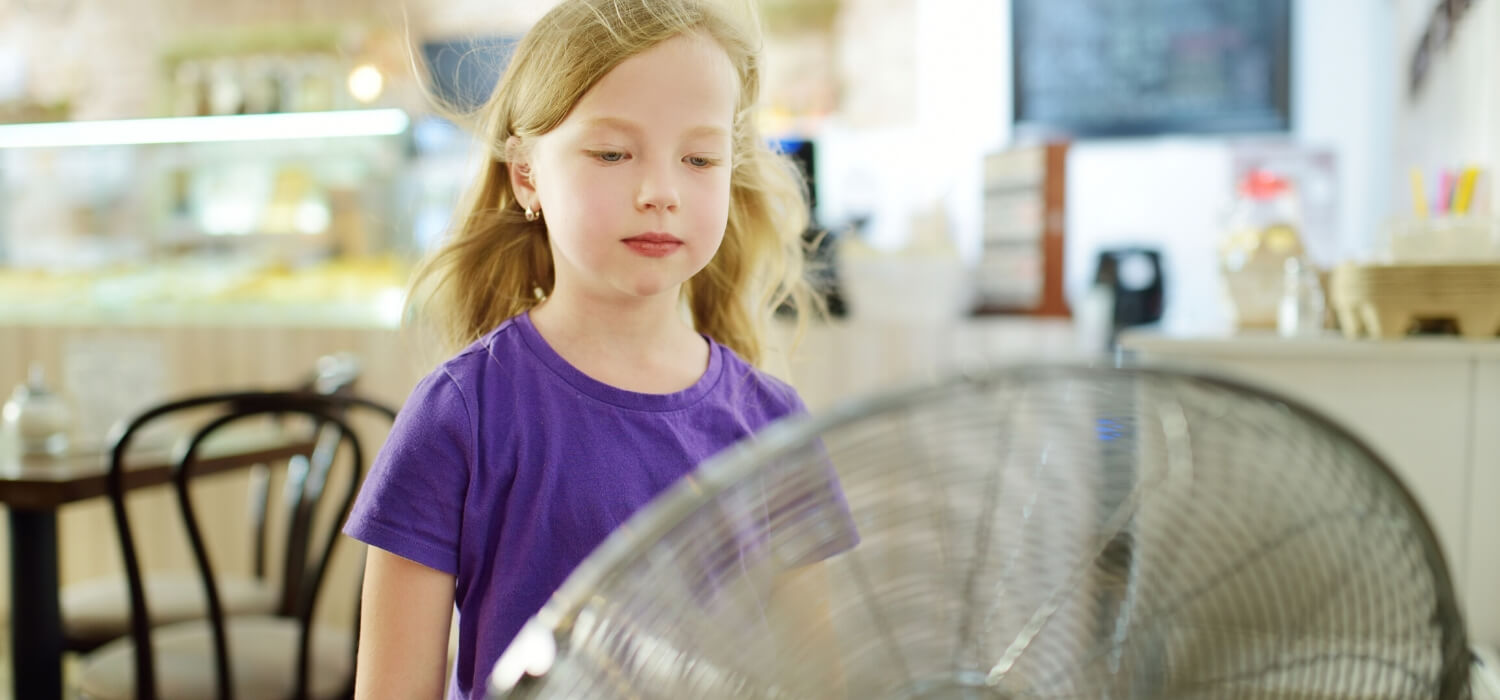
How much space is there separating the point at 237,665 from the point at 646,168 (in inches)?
52.1

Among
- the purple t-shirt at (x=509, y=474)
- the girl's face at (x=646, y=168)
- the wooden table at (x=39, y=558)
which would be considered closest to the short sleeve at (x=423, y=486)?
the purple t-shirt at (x=509, y=474)

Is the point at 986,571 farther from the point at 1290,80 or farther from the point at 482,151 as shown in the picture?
the point at 1290,80

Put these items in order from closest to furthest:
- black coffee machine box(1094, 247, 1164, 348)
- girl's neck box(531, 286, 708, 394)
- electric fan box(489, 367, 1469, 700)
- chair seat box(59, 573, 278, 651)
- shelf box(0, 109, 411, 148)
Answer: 1. electric fan box(489, 367, 1469, 700)
2. girl's neck box(531, 286, 708, 394)
3. chair seat box(59, 573, 278, 651)
4. black coffee machine box(1094, 247, 1164, 348)
5. shelf box(0, 109, 411, 148)

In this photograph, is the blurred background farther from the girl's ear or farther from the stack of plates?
the girl's ear

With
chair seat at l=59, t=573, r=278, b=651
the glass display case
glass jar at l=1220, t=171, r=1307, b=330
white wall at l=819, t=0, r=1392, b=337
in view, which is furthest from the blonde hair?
the glass display case

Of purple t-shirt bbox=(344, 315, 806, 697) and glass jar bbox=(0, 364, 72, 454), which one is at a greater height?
purple t-shirt bbox=(344, 315, 806, 697)

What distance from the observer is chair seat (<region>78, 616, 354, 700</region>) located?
1598mm

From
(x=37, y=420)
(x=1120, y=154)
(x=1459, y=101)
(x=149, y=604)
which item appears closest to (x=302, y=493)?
(x=149, y=604)

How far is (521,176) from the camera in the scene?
833mm

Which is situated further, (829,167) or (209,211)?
(829,167)

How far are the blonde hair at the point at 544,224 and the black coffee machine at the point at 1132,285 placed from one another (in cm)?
157

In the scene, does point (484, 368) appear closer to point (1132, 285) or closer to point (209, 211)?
point (1132, 285)

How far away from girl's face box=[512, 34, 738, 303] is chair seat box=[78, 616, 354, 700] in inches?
47.0

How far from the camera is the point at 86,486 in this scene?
1.67 m
